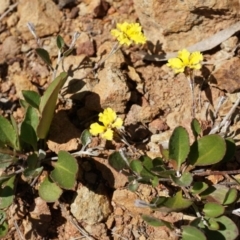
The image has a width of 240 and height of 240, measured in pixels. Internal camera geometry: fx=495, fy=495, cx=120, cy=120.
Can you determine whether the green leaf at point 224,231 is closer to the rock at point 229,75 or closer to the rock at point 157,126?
the rock at point 157,126

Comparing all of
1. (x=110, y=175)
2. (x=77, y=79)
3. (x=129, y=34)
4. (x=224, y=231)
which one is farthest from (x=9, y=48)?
(x=224, y=231)

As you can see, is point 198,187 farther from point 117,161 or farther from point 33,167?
point 33,167

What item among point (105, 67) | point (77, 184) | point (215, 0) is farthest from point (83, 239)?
point (215, 0)

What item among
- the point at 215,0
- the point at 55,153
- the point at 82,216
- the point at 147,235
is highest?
the point at 215,0

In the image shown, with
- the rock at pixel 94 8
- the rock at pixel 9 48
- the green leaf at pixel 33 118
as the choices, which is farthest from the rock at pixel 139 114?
the rock at pixel 9 48

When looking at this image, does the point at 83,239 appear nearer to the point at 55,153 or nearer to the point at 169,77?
the point at 55,153

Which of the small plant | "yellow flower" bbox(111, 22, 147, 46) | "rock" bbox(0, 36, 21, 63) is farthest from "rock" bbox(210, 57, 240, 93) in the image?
"rock" bbox(0, 36, 21, 63)
